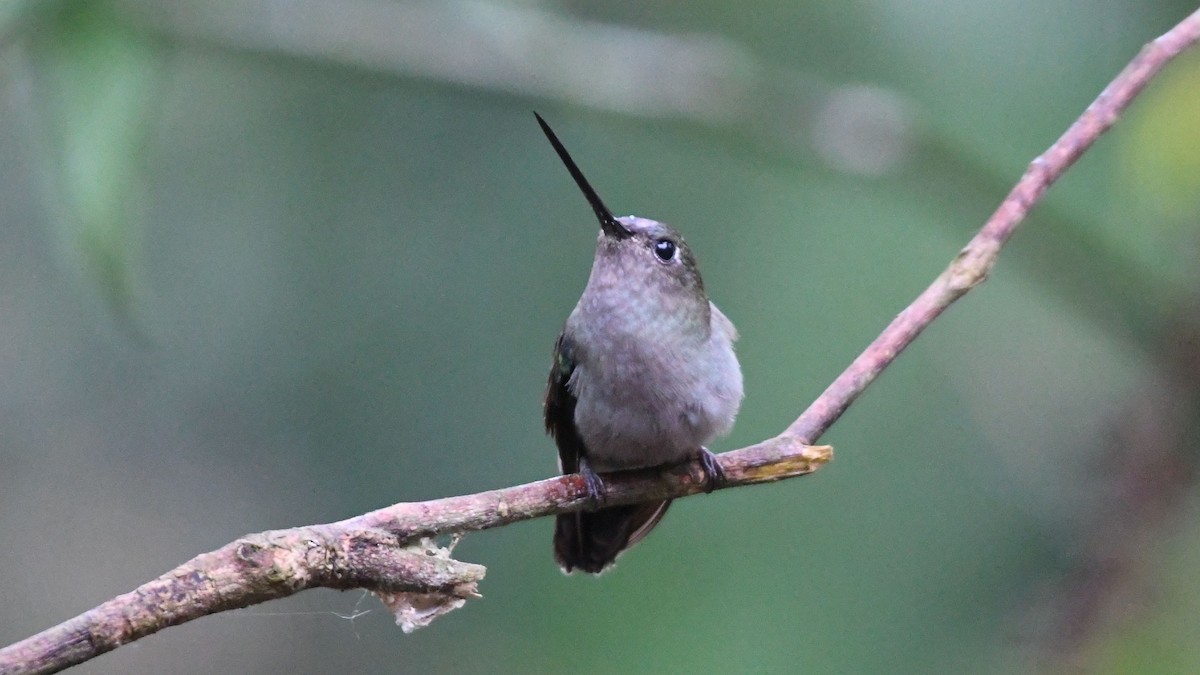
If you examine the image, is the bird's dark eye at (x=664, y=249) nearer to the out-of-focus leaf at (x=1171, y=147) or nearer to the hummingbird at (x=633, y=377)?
the hummingbird at (x=633, y=377)

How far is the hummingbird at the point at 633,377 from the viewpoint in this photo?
7.57ft

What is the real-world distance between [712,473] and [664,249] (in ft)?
2.08

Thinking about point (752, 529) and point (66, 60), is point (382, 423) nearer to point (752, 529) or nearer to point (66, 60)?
point (752, 529)

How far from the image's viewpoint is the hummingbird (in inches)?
90.9

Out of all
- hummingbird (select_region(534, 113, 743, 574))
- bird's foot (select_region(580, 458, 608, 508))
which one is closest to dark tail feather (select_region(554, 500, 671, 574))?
hummingbird (select_region(534, 113, 743, 574))

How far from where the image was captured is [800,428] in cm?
200

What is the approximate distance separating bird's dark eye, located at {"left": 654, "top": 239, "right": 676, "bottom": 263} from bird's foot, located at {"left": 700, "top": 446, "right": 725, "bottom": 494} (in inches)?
20.7

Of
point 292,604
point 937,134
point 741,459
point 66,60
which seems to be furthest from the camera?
point 292,604

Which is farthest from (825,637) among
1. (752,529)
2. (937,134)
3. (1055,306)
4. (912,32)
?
(912,32)

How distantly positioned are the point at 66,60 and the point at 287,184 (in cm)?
154

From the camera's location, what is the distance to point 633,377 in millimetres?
2346

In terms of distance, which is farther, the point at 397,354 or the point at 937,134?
the point at 397,354

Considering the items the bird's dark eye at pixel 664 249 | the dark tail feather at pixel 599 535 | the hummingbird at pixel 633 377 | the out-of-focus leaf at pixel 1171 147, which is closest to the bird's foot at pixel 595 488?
the hummingbird at pixel 633 377

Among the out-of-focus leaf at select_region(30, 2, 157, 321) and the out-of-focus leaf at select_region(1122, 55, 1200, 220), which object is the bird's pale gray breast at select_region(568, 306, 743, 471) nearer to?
the out-of-focus leaf at select_region(30, 2, 157, 321)
